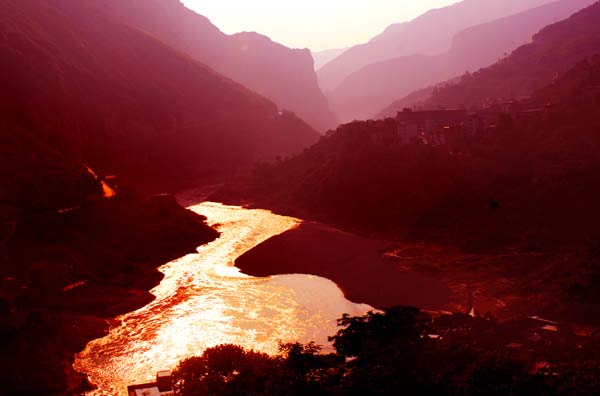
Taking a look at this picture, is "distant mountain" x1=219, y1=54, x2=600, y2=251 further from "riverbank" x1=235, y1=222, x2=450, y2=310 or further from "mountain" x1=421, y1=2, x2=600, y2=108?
"mountain" x1=421, y1=2, x2=600, y2=108

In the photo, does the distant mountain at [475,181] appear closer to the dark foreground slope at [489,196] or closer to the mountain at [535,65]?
the dark foreground slope at [489,196]

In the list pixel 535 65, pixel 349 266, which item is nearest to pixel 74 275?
pixel 349 266

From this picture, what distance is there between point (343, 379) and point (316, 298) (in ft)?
73.4

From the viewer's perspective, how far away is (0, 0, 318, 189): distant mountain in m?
126

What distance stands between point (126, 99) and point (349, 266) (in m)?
107

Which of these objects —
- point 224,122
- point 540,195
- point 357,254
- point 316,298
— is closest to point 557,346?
point 316,298

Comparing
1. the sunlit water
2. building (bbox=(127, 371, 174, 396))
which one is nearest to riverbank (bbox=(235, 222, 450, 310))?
the sunlit water

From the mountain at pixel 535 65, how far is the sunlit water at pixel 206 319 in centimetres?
11743

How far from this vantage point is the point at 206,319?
4712cm

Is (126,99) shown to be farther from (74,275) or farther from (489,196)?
(74,275)

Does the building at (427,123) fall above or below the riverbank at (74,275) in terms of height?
above

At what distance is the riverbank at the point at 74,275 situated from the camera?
3575 cm

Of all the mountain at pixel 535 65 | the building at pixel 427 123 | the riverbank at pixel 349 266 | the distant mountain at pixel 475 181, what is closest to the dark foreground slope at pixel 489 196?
the distant mountain at pixel 475 181

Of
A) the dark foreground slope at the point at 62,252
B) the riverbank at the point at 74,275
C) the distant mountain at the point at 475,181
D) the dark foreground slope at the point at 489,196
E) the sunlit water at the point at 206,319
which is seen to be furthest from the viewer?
the distant mountain at the point at 475,181
